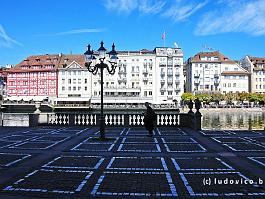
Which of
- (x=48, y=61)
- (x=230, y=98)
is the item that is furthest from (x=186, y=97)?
(x=48, y=61)

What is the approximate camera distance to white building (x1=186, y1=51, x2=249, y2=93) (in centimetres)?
12350

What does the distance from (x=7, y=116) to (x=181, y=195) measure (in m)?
24.4

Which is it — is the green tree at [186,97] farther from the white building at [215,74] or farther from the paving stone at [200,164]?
the paving stone at [200,164]

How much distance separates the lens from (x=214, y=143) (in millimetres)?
17172

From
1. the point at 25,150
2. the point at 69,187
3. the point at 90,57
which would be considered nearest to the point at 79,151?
the point at 25,150

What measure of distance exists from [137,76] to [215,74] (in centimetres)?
2919

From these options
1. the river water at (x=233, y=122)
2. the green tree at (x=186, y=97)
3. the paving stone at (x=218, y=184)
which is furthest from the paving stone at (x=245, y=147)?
the green tree at (x=186, y=97)

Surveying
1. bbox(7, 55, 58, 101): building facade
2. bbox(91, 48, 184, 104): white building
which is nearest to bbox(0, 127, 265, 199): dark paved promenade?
bbox(91, 48, 184, 104): white building

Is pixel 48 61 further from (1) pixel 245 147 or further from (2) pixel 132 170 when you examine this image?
(2) pixel 132 170

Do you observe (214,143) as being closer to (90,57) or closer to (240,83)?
(90,57)

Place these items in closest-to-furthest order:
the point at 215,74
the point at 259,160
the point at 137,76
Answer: the point at 259,160, the point at 137,76, the point at 215,74

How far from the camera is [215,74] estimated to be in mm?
123312

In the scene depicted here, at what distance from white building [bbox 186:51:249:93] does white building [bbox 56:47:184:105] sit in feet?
26.4

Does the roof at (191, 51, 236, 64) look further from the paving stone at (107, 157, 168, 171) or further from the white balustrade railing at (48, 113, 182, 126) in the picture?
the paving stone at (107, 157, 168, 171)
